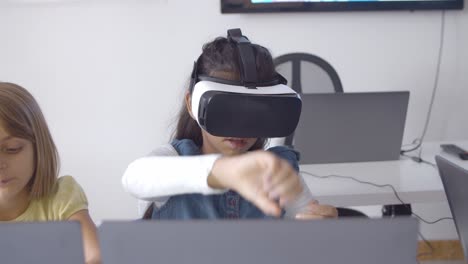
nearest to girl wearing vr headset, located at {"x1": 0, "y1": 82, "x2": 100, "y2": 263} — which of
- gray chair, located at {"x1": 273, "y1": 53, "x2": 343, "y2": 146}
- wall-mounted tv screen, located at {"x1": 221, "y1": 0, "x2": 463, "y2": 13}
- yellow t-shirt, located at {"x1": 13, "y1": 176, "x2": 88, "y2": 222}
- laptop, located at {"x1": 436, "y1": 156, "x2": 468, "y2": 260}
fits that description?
yellow t-shirt, located at {"x1": 13, "y1": 176, "x2": 88, "y2": 222}

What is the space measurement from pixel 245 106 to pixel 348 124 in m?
0.81

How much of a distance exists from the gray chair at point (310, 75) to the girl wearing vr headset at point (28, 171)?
3.80 ft

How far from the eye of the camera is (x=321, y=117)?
136 cm

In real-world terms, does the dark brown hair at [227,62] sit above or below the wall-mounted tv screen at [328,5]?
below

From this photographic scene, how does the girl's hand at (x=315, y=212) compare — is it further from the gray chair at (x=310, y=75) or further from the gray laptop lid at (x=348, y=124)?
the gray chair at (x=310, y=75)

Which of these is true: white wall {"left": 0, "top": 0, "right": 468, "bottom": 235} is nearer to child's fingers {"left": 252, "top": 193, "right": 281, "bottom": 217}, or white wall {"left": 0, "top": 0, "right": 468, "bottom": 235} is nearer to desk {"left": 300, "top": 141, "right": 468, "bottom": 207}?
desk {"left": 300, "top": 141, "right": 468, "bottom": 207}

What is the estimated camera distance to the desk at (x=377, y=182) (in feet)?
4.20

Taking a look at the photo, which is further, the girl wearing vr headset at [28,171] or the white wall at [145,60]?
the white wall at [145,60]

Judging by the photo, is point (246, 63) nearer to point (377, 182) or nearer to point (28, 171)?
point (28, 171)

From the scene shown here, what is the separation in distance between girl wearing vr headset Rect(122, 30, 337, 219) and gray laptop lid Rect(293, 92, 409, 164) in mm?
426

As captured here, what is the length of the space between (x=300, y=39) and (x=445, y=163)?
5.22 ft

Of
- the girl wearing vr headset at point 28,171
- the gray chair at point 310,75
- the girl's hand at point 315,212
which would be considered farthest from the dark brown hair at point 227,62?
the gray chair at point 310,75

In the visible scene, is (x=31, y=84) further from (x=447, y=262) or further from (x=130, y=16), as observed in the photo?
(x=447, y=262)

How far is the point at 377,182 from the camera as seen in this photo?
1341 millimetres
